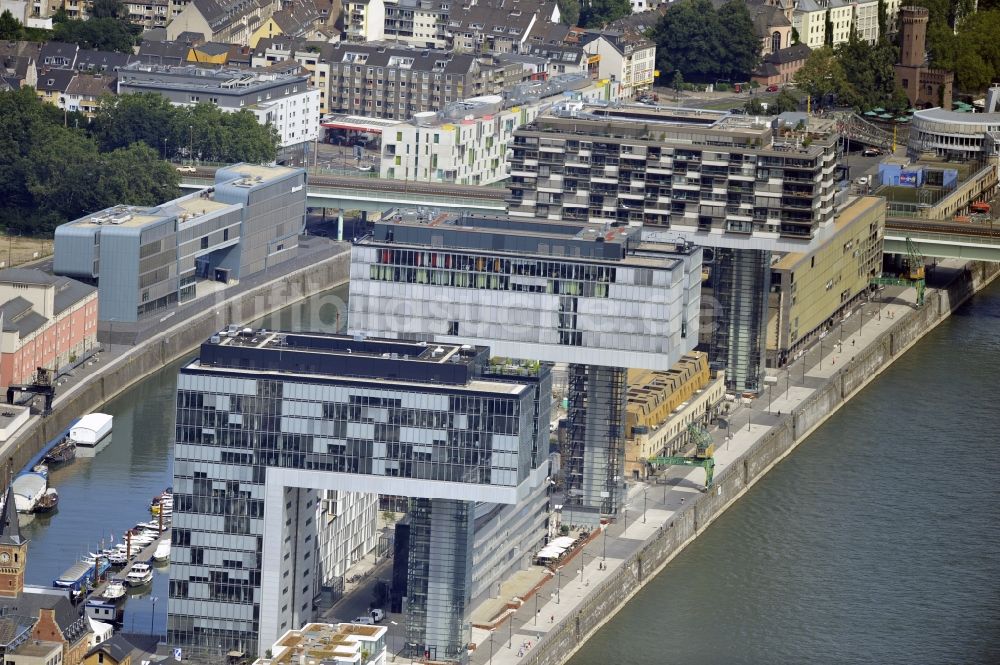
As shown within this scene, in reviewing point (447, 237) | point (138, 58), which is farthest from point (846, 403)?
point (138, 58)

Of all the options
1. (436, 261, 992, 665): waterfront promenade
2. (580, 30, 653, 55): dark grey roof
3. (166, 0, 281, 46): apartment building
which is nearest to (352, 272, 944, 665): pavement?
(436, 261, 992, 665): waterfront promenade

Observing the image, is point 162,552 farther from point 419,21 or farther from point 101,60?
point 419,21

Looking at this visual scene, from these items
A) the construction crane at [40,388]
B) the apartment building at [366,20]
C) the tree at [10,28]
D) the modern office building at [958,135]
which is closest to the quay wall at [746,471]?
the modern office building at [958,135]

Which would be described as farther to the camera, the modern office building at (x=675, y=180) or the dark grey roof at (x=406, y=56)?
the dark grey roof at (x=406, y=56)

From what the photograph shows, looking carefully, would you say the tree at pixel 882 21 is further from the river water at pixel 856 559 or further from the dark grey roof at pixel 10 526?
the dark grey roof at pixel 10 526

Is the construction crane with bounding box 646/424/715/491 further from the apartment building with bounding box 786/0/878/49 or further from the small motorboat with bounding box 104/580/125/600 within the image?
the apartment building with bounding box 786/0/878/49

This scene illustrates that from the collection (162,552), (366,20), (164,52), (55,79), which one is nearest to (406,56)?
(366,20)
